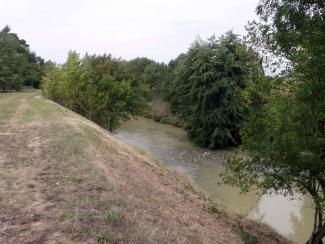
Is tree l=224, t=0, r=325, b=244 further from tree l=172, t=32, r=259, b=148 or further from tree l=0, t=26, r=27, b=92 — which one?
tree l=0, t=26, r=27, b=92

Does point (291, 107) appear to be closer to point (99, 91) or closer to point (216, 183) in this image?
point (216, 183)

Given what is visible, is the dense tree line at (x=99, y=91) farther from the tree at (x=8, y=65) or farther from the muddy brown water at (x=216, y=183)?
the tree at (x=8, y=65)

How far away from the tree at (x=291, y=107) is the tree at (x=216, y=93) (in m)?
24.1

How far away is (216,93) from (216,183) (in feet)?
48.2

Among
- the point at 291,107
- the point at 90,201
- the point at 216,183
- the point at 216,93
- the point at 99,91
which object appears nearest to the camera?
the point at 90,201

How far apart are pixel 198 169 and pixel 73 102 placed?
13.9m

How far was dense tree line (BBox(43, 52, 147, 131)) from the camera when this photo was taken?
34688 millimetres

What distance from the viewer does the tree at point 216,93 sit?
36281mm

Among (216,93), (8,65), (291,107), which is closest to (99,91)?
(216,93)

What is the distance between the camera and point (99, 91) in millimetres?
34844

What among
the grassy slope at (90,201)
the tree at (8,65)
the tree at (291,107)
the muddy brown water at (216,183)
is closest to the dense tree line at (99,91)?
the muddy brown water at (216,183)

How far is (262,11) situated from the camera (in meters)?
9.20

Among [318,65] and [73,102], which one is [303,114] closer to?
[318,65]

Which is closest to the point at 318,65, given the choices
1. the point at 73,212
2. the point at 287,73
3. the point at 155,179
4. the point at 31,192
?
the point at 287,73
